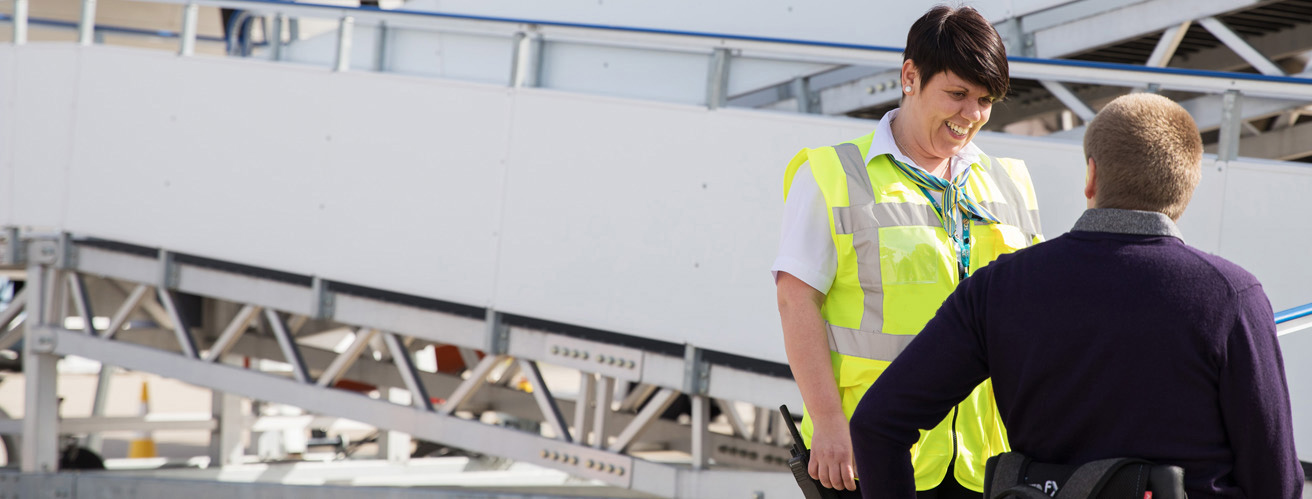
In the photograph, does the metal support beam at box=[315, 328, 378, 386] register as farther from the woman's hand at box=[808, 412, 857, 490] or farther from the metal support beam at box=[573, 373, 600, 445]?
the woman's hand at box=[808, 412, 857, 490]

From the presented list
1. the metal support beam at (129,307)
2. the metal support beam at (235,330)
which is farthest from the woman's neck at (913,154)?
the metal support beam at (129,307)

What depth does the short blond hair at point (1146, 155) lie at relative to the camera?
4.91ft

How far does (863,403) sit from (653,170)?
3.13m

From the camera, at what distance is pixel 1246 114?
4.08 metres

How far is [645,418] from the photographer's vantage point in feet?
16.8

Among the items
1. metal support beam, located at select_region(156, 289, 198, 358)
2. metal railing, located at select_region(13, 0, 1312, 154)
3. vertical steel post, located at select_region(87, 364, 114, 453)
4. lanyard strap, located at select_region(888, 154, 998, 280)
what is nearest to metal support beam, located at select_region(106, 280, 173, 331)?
vertical steel post, located at select_region(87, 364, 114, 453)

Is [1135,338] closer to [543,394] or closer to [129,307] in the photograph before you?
[543,394]

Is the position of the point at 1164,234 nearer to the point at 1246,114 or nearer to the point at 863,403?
the point at 863,403

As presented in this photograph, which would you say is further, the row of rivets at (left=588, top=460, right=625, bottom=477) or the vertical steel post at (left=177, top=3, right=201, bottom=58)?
the vertical steel post at (left=177, top=3, right=201, bottom=58)

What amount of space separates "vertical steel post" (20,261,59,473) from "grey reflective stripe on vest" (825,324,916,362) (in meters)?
6.33

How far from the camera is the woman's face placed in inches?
77.5

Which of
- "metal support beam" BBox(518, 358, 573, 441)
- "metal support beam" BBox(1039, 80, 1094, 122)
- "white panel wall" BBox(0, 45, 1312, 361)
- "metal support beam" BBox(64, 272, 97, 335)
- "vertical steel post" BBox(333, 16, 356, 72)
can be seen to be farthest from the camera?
"metal support beam" BBox(64, 272, 97, 335)

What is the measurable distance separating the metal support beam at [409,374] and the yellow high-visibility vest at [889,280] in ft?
13.1

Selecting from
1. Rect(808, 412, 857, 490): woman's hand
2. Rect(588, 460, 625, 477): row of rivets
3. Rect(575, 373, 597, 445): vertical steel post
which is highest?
Rect(808, 412, 857, 490): woman's hand
